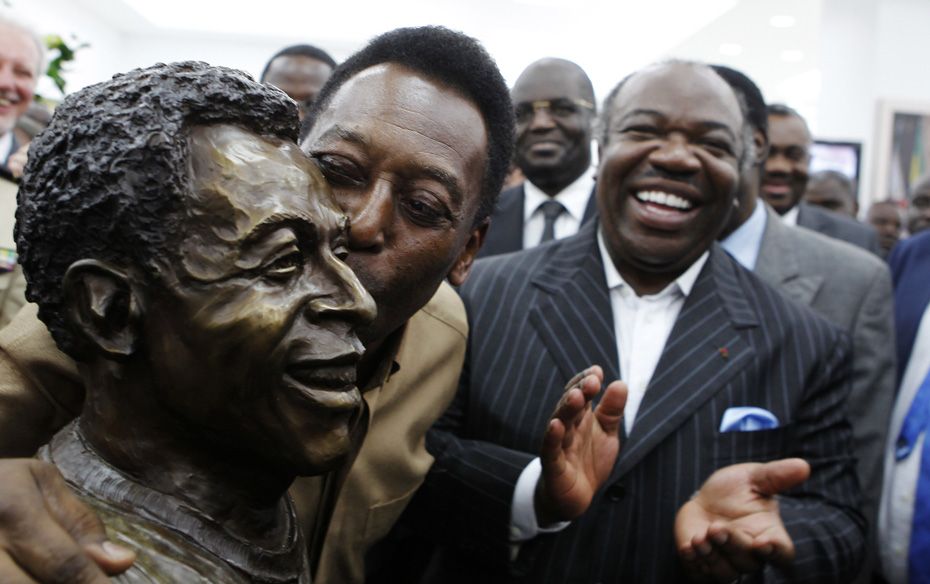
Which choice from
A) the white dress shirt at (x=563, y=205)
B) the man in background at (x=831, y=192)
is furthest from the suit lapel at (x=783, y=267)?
the man in background at (x=831, y=192)

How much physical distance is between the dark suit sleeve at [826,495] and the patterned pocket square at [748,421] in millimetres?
119

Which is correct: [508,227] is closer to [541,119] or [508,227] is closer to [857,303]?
[541,119]

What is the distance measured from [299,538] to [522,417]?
93 cm

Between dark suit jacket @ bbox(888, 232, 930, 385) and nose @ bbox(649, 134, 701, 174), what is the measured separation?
4.46 ft

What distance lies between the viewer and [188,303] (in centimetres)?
110

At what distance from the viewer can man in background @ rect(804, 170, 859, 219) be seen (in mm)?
7043

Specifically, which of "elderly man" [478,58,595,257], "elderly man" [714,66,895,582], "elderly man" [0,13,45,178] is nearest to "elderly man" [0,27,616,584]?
"elderly man" [714,66,895,582]

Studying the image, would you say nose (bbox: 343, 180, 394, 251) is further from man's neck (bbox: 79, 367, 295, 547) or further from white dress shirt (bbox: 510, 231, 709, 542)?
white dress shirt (bbox: 510, 231, 709, 542)

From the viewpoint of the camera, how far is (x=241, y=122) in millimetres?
1186

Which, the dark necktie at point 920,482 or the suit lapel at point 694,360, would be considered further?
the dark necktie at point 920,482

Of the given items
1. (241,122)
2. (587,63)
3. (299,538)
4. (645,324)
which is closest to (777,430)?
(645,324)

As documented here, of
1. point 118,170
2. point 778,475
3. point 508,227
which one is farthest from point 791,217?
point 118,170

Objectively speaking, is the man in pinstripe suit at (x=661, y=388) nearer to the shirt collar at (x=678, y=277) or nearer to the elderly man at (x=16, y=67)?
the shirt collar at (x=678, y=277)

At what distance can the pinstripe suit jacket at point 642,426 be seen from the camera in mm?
2094
